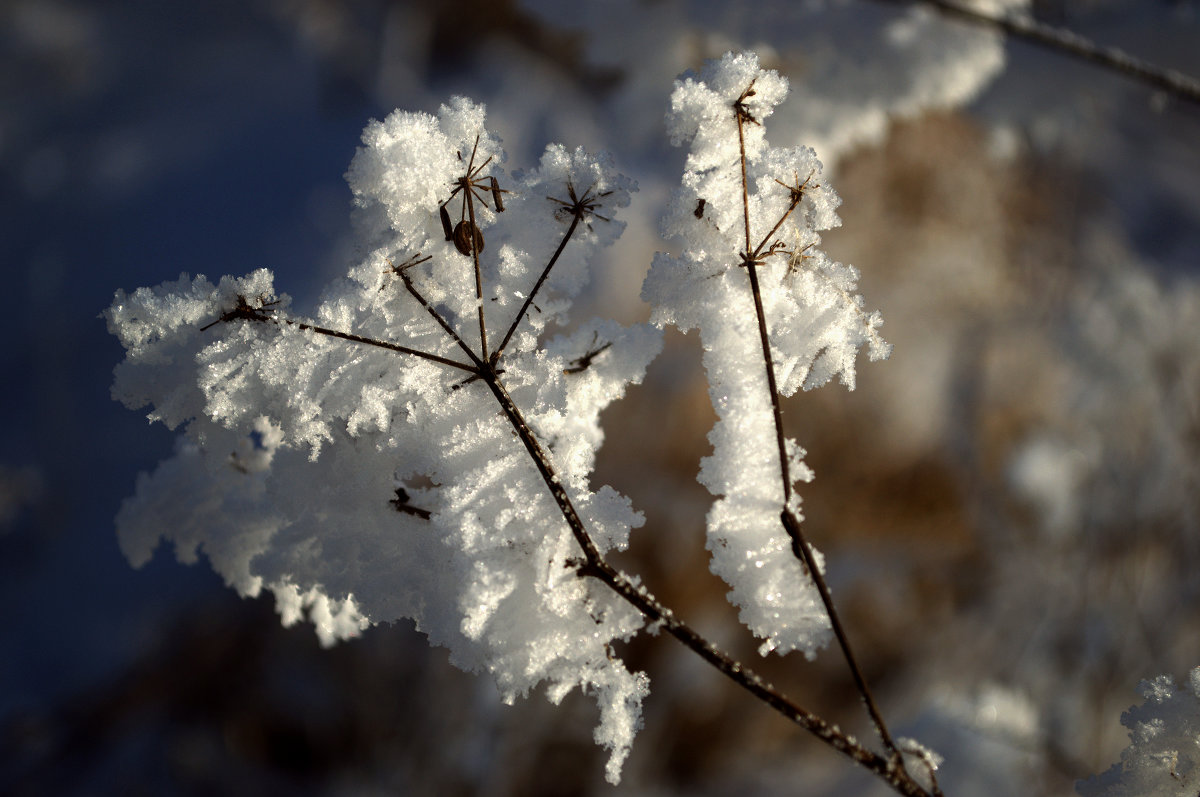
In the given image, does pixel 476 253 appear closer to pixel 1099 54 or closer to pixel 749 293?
pixel 749 293

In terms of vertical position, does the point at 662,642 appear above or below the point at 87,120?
below

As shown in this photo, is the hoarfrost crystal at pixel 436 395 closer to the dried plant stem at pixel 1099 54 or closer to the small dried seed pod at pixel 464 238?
the small dried seed pod at pixel 464 238

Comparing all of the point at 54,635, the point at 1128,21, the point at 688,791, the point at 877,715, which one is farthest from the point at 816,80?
the point at 54,635

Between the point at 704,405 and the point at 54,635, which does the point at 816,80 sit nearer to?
the point at 704,405

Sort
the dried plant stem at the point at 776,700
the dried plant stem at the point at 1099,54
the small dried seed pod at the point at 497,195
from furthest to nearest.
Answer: the dried plant stem at the point at 1099,54, the small dried seed pod at the point at 497,195, the dried plant stem at the point at 776,700

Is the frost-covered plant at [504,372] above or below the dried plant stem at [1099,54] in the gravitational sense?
below

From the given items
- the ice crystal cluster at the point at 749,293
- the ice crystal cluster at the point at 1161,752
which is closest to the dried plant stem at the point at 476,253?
the ice crystal cluster at the point at 749,293

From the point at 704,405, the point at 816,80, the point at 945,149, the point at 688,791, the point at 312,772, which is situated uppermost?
the point at 945,149
